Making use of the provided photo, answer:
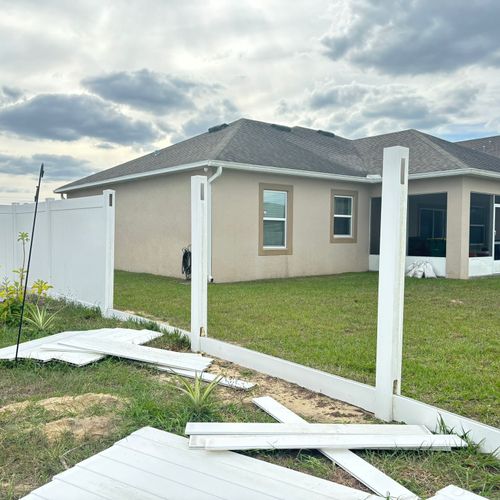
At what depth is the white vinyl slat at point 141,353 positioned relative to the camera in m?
4.38

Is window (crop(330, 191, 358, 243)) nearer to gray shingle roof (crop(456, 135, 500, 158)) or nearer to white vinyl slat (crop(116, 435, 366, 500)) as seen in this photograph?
gray shingle roof (crop(456, 135, 500, 158))

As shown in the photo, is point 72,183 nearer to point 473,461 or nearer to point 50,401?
point 50,401

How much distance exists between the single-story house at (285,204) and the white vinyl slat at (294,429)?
8.67m

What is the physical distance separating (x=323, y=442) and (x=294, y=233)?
1039 cm

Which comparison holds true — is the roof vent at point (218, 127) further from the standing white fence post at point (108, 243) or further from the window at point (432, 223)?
the standing white fence post at point (108, 243)

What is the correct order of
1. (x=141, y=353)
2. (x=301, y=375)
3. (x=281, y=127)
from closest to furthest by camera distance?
1. (x=301, y=375)
2. (x=141, y=353)
3. (x=281, y=127)

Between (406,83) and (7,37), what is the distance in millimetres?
9839

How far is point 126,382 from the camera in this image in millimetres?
3936

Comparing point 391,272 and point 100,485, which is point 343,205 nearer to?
point 391,272

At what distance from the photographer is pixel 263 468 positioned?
2.47 meters

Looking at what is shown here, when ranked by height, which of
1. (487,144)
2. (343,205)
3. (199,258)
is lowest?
(199,258)

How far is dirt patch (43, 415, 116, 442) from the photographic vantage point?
2879mm

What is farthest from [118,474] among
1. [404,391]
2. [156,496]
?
[404,391]

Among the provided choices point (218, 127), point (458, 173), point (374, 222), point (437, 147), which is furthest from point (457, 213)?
point (218, 127)
